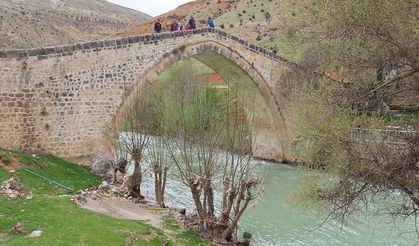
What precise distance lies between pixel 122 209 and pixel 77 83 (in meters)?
6.54

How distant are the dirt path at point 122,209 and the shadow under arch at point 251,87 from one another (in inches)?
315

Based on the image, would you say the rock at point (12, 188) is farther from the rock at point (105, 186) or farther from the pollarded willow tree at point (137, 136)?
the pollarded willow tree at point (137, 136)

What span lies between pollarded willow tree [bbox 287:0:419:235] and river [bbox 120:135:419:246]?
1.62 meters

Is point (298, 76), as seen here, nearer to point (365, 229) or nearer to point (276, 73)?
point (276, 73)

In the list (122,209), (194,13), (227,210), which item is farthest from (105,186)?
(194,13)

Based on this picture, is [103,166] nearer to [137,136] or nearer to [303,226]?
[137,136]

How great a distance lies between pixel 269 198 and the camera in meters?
17.8

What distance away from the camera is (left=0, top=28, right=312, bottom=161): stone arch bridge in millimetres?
16578

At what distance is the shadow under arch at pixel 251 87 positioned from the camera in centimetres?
2213

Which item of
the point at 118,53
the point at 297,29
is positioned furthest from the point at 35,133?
the point at 297,29

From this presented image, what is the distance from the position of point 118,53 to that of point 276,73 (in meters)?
9.56

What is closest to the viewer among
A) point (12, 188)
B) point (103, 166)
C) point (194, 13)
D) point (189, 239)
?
point (189, 239)

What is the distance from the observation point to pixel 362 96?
912 centimetres

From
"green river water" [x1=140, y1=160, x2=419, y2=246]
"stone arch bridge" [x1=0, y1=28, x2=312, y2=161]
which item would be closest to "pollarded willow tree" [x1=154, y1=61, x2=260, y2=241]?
"green river water" [x1=140, y1=160, x2=419, y2=246]
